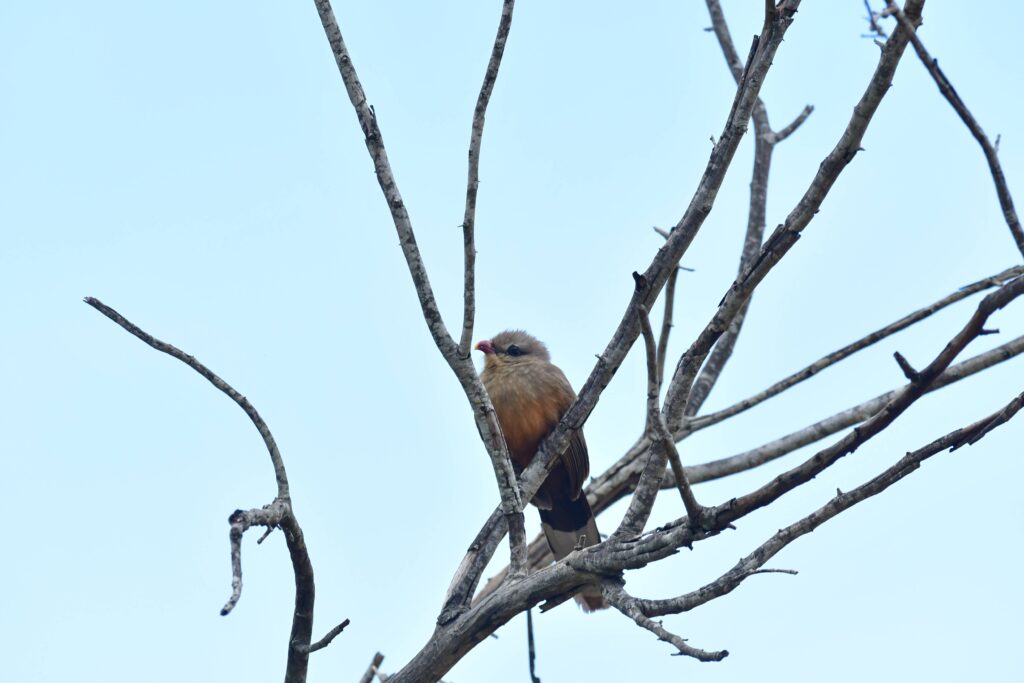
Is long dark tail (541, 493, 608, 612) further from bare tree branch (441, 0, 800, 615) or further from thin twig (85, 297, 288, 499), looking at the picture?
thin twig (85, 297, 288, 499)

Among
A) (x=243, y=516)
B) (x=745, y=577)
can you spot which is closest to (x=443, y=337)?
(x=243, y=516)

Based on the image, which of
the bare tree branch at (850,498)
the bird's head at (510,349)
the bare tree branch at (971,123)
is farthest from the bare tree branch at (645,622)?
the bird's head at (510,349)

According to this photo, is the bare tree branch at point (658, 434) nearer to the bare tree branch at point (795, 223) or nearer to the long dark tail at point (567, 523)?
the bare tree branch at point (795, 223)

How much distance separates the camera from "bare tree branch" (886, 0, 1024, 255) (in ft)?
8.83

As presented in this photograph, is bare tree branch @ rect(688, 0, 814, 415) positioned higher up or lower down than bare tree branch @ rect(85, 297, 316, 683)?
higher up

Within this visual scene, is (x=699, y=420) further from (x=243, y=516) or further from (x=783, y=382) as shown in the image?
(x=243, y=516)

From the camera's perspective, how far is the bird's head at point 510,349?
685 cm

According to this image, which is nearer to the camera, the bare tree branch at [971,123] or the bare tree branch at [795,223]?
the bare tree branch at [971,123]

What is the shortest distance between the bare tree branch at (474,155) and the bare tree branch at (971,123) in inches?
45.6

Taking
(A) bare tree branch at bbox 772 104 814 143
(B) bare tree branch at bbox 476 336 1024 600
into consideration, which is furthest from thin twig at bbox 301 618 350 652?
(A) bare tree branch at bbox 772 104 814 143

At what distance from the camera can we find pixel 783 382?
19.2 ft

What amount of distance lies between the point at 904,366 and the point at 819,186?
0.76 meters

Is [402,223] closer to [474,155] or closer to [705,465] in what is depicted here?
[474,155]

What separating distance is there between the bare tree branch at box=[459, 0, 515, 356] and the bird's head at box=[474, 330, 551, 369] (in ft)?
10.6
